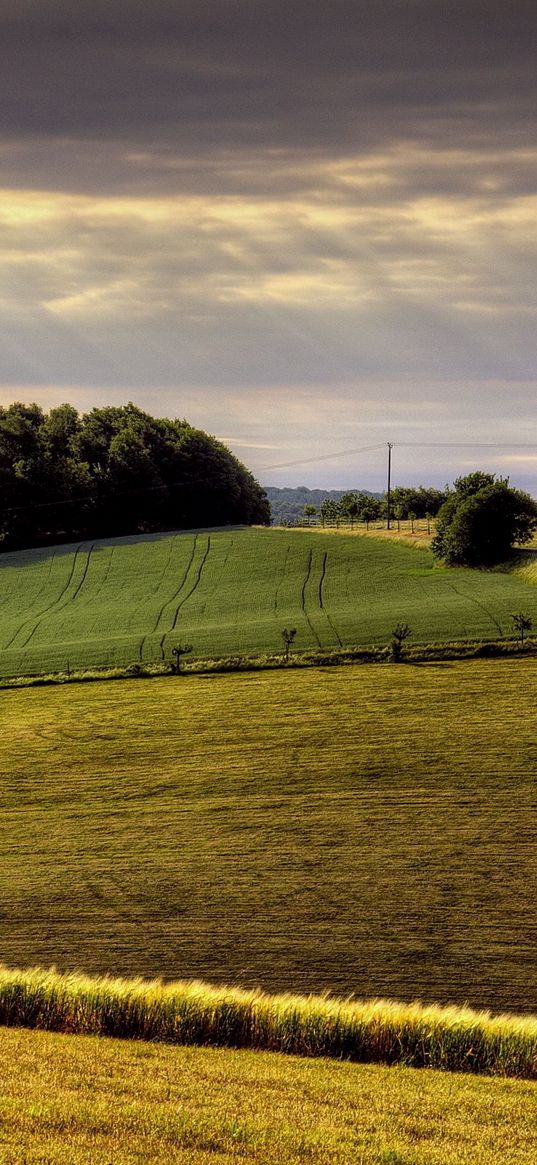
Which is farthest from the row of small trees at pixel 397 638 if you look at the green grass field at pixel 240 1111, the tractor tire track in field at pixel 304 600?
the green grass field at pixel 240 1111

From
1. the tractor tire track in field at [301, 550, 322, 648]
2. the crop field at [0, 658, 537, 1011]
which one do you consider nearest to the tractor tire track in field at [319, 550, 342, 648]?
the tractor tire track in field at [301, 550, 322, 648]

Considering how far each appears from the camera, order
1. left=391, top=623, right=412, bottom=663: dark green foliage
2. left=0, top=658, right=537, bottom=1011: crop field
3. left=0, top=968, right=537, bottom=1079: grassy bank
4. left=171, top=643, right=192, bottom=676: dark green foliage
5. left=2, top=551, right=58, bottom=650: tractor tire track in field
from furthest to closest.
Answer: left=2, top=551, right=58, bottom=650: tractor tire track in field < left=171, top=643, right=192, bottom=676: dark green foliage < left=391, top=623, right=412, bottom=663: dark green foliage < left=0, top=658, right=537, bottom=1011: crop field < left=0, top=968, right=537, bottom=1079: grassy bank

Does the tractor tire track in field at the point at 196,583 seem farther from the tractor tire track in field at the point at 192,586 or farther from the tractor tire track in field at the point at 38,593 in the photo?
the tractor tire track in field at the point at 38,593

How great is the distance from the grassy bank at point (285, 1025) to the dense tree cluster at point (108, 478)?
96.4 meters

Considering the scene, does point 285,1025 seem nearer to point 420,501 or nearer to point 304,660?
point 304,660

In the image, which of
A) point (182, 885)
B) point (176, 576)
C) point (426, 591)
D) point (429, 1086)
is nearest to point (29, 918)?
point (182, 885)

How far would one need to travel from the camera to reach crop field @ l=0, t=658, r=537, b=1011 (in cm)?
2473

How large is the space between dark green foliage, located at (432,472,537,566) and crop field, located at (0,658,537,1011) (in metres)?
32.0

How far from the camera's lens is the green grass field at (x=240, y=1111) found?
38.2 ft

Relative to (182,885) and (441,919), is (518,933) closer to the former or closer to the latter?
(441,919)

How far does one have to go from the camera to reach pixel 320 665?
4991cm

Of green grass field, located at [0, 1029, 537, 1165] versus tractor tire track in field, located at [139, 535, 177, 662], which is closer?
green grass field, located at [0, 1029, 537, 1165]

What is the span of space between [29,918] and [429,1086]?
14937mm

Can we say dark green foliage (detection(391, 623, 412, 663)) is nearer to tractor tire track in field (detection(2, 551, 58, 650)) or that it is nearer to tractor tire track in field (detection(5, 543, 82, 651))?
tractor tire track in field (detection(5, 543, 82, 651))
